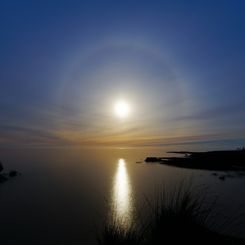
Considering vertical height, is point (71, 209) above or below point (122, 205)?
below

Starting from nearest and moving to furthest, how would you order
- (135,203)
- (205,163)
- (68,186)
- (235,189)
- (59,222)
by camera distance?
(59,222)
(135,203)
(235,189)
(68,186)
(205,163)

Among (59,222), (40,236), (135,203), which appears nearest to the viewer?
(40,236)

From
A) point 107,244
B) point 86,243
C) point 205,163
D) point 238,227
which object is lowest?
point 86,243

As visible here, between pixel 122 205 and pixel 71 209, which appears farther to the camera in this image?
pixel 122 205

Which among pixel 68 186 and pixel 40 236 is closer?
pixel 40 236

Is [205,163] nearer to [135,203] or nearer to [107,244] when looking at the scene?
[135,203]

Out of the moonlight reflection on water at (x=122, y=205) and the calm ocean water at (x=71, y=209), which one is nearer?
the calm ocean water at (x=71, y=209)

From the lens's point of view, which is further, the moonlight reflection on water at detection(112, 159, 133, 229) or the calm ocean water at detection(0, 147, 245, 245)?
the moonlight reflection on water at detection(112, 159, 133, 229)

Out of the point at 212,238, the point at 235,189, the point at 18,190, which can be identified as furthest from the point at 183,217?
the point at 18,190

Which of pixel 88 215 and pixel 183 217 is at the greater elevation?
pixel 183 217

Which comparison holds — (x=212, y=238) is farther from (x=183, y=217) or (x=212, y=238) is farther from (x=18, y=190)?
(x=18, y=190)

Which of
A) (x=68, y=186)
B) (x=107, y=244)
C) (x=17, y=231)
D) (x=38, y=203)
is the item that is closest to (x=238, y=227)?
(x=107, y=244)
